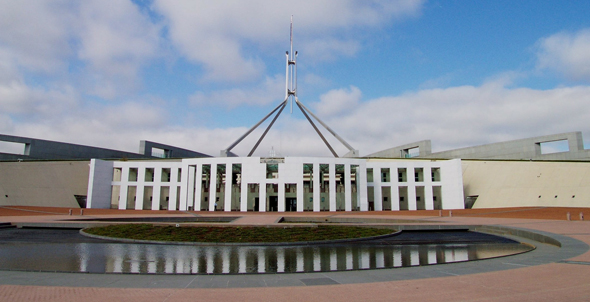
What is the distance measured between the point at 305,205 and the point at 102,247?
32.4 metres

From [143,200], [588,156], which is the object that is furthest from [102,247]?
[588,156]

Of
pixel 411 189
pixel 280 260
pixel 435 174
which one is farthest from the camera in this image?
pixel 435 174

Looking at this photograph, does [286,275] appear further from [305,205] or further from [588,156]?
[588,156]

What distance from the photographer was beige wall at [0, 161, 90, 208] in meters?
43.8

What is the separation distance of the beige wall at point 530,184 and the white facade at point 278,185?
4.66 meters

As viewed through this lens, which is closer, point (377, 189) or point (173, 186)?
point (377, 189)

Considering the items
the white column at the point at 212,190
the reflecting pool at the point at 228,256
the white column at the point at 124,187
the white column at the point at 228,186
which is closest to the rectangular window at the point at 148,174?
the white column at the point at 124,187

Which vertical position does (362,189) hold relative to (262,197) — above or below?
above

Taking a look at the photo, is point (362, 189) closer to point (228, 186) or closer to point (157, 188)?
point (228, 186)

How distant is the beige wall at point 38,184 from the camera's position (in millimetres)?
43812

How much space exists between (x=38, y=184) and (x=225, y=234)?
135ft

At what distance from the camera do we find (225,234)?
1464 centimetres

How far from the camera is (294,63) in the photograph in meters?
55.4

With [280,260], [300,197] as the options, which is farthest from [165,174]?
[280,260]
